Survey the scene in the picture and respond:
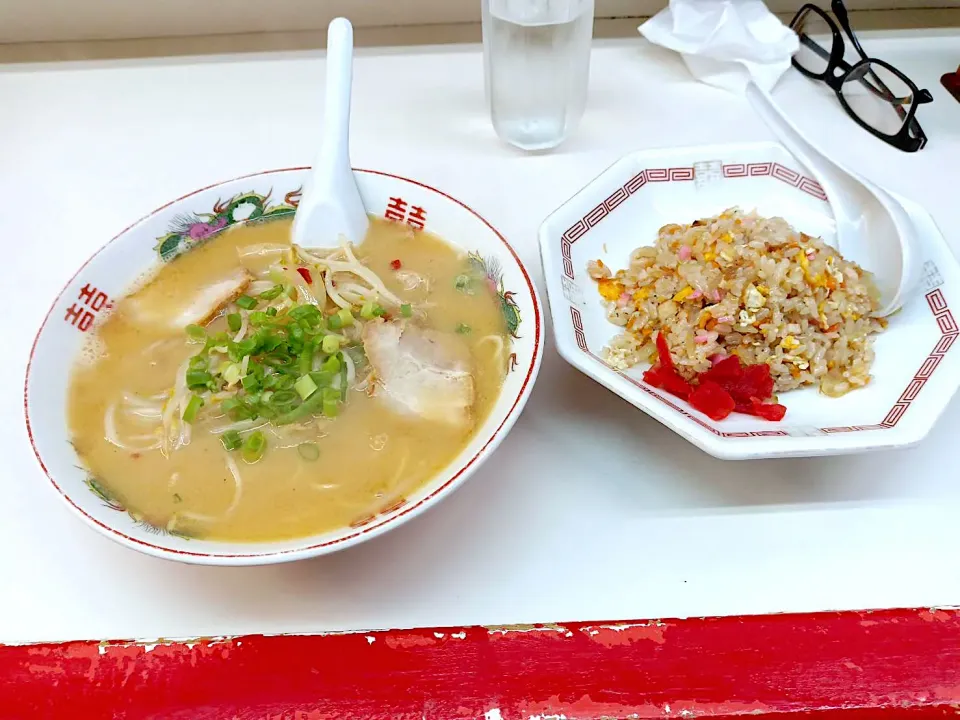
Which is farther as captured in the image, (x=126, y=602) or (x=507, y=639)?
(x=126, y=602)

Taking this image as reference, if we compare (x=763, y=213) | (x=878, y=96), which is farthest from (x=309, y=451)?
(x=878, y=96)

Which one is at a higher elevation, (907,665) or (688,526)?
(688,526)

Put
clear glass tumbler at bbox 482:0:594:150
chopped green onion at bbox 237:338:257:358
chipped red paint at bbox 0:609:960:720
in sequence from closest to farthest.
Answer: chipped red paint at bbox 0:609:960:720 < chopped green onion at bbox 237:338:257:358 < clear glass tumbler at bbox 482:0:594:150

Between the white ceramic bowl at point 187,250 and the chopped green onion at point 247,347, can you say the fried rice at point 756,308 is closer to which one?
the white ceramic bowl at point 187,250

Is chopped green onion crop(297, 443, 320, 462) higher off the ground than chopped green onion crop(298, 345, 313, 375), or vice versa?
chopped green onion crop(298, 345, 313, 375)

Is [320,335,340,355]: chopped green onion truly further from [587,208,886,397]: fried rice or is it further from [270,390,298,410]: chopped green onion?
[587,208,886,397]: fried rice

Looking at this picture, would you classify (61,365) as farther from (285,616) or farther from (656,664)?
(656,664)

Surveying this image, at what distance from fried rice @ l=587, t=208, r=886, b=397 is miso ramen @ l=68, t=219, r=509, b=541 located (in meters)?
0.24

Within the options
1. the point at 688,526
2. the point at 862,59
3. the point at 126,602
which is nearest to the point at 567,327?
the point at 688,526

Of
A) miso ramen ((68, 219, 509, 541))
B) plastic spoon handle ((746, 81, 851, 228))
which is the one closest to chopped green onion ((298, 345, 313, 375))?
miso ramen ((68, 219, 509, 541))

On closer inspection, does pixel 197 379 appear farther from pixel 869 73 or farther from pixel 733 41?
pixel 869 73

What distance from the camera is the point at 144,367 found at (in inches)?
41.8

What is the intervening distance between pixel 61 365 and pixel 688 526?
88 centimetres

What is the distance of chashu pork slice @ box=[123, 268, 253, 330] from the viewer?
111 centimetres
